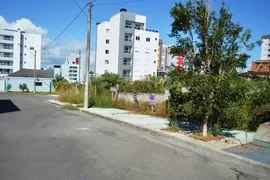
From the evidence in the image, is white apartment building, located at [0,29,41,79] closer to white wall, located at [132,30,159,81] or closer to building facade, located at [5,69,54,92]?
building facade, located at [5,69,54,92]

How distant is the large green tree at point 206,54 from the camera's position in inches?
344

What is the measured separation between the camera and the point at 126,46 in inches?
2808

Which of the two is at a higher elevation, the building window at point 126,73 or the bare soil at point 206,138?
the building window at point 126,73

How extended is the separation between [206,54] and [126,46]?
63.2 m

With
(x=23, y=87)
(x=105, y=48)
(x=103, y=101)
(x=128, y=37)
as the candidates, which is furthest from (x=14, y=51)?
(x=103, y=101)

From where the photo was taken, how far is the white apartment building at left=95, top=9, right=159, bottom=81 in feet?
231

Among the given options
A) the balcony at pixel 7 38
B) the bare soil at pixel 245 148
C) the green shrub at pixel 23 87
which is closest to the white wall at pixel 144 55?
the green shrub at pixel 23 87

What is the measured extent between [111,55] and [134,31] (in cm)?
873

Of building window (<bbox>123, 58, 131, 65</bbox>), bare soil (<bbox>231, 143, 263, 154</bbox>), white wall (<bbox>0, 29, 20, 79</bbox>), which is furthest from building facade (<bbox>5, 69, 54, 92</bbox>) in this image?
bare soil (<bbox>231, 143, 263, 154</bbox>)

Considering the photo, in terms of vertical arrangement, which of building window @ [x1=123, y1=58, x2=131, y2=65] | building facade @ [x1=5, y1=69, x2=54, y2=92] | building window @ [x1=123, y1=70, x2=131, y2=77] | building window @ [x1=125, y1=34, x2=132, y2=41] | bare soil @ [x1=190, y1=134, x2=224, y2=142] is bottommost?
bare soil @ [x1=190, y1=134, x2=224, y2=142]

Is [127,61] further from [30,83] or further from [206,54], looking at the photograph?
[206,54]

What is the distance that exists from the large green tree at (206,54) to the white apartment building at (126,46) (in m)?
61.0

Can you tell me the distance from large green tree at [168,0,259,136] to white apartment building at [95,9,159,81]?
6105 cm

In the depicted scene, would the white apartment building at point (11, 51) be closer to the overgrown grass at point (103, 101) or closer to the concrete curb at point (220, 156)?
the overgrown grass at point (103, 101)
